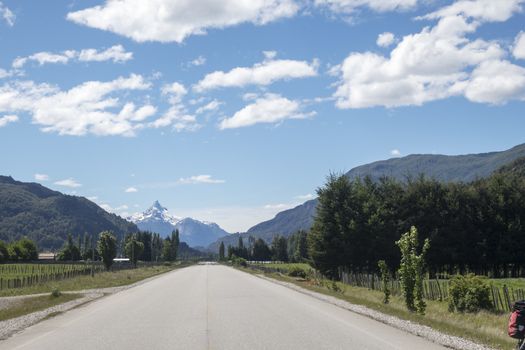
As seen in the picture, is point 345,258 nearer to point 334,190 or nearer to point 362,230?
point 362,230

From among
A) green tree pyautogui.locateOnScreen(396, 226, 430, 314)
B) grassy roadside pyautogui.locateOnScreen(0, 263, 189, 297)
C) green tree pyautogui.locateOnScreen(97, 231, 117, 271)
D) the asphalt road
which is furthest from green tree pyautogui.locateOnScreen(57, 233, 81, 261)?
green tree pyautogui.locateOnScreen(396, 226, 430, 314)

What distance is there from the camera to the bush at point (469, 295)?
26.0 metres

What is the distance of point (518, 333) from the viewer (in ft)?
30.3

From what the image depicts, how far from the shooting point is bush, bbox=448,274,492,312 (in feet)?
85.3

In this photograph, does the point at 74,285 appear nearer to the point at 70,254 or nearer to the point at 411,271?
the point at 411,271

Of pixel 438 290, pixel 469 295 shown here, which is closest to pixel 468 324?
pixel 469 295

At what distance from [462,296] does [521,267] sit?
1730 inches

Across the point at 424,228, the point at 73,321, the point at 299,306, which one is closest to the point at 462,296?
the point at 299,306

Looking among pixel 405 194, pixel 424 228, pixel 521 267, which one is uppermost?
pixel 405 194

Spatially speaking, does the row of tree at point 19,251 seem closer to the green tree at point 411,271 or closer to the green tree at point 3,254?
the green tree at point 3,254

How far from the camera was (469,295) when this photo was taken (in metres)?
26.2

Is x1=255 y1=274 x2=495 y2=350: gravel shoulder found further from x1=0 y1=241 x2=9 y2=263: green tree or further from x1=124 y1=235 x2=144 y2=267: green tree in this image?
x1=0 y1=241 x2=9 y2=263: green tree

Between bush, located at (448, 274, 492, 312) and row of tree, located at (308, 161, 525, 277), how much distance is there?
3013 centimetres

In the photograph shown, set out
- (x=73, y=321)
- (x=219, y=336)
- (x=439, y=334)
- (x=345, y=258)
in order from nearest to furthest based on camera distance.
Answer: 1. (x=219, y=336)
2. (x=439, y=334)
3. (x=73, y=321)
4. (x=345, y=258)
